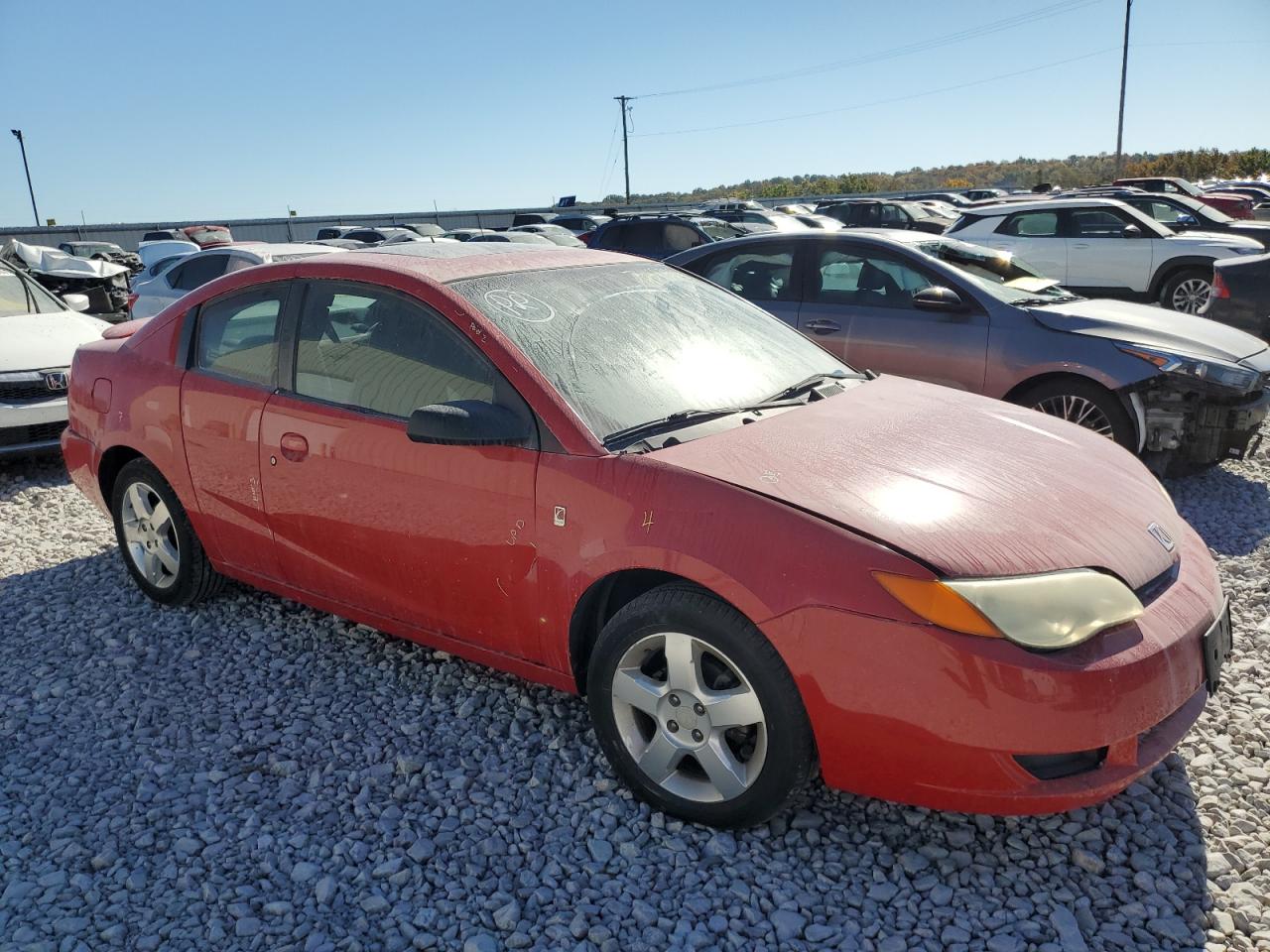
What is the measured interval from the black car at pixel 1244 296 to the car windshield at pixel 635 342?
5668mm

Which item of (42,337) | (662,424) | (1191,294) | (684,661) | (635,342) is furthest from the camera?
(1191,294)

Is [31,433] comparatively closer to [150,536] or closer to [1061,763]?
[150,536]

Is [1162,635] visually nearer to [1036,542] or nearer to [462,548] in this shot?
[1036,542]

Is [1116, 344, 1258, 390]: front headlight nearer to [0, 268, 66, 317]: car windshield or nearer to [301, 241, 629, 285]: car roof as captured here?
[301, 241, 629, 285]: car roof

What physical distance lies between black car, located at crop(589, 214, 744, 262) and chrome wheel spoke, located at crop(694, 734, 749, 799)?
1268 centimetres

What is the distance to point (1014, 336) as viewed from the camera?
5.74 metres

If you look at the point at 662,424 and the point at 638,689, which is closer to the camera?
the point at 638,689

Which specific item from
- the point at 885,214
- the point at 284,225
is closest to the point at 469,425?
the point at 885,214

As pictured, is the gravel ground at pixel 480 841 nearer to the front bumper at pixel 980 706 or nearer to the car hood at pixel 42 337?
the front bumper at pixel 980 706

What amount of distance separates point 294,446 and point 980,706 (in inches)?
98.2

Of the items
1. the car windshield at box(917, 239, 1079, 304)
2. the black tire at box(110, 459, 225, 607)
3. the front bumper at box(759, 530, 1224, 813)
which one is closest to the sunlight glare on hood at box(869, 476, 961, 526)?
the front bumper at box(759, 530, 1224, 813)

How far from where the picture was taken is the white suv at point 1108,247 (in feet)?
38.0

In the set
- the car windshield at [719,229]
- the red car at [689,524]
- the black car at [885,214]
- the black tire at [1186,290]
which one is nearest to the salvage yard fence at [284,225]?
the black car at [885,214]

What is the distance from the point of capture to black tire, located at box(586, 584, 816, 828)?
2.46 m
